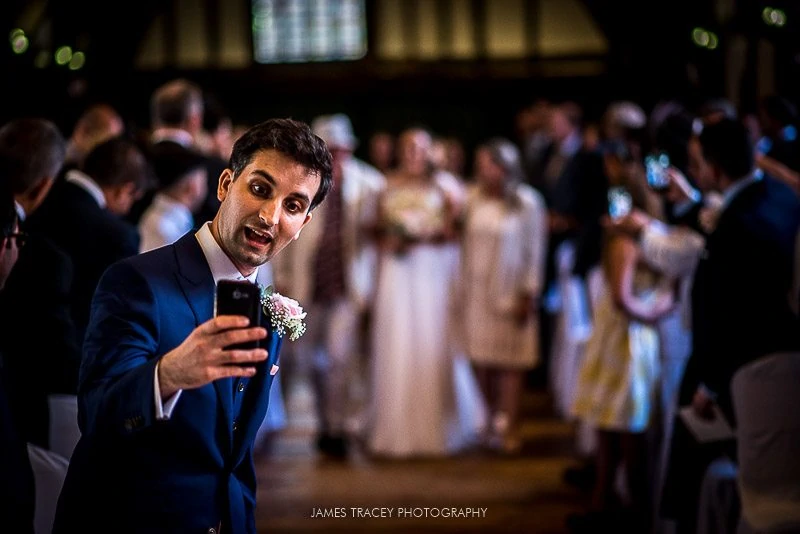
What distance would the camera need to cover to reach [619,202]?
4.48 meters

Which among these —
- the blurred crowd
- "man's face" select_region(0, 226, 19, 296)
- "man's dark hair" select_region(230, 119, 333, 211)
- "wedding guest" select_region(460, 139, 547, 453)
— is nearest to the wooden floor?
the blurred crowd

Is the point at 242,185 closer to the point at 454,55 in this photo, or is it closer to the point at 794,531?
the point at 794,531

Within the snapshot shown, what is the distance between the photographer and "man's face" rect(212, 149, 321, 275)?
1.95 meters

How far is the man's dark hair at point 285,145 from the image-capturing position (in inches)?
77.4

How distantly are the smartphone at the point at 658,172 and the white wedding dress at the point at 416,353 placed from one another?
2.13 m

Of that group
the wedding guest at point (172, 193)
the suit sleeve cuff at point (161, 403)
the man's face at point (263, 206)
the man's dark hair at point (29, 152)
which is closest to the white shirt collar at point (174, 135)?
the wedding guest at point (172, 193)

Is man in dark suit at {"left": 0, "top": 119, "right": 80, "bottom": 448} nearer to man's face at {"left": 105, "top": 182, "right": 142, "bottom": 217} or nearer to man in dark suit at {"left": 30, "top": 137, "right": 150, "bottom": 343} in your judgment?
man in dark suit at {"left": 30, "top": 137, "right": 150, "bottom": 343}

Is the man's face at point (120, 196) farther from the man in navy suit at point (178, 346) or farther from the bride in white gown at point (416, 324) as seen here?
the bride in white gown at point (416, 324)

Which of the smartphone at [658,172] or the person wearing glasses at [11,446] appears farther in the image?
the smartphone at [658,172]

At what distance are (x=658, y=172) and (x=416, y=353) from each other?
8.17 ft

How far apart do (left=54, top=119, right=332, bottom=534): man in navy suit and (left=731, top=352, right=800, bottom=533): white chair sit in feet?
4.80

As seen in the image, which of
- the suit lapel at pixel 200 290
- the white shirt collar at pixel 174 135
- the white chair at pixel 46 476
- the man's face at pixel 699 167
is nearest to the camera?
the suit lapel at pixel 200 290

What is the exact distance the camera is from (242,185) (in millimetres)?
1961

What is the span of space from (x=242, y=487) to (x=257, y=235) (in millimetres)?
536
